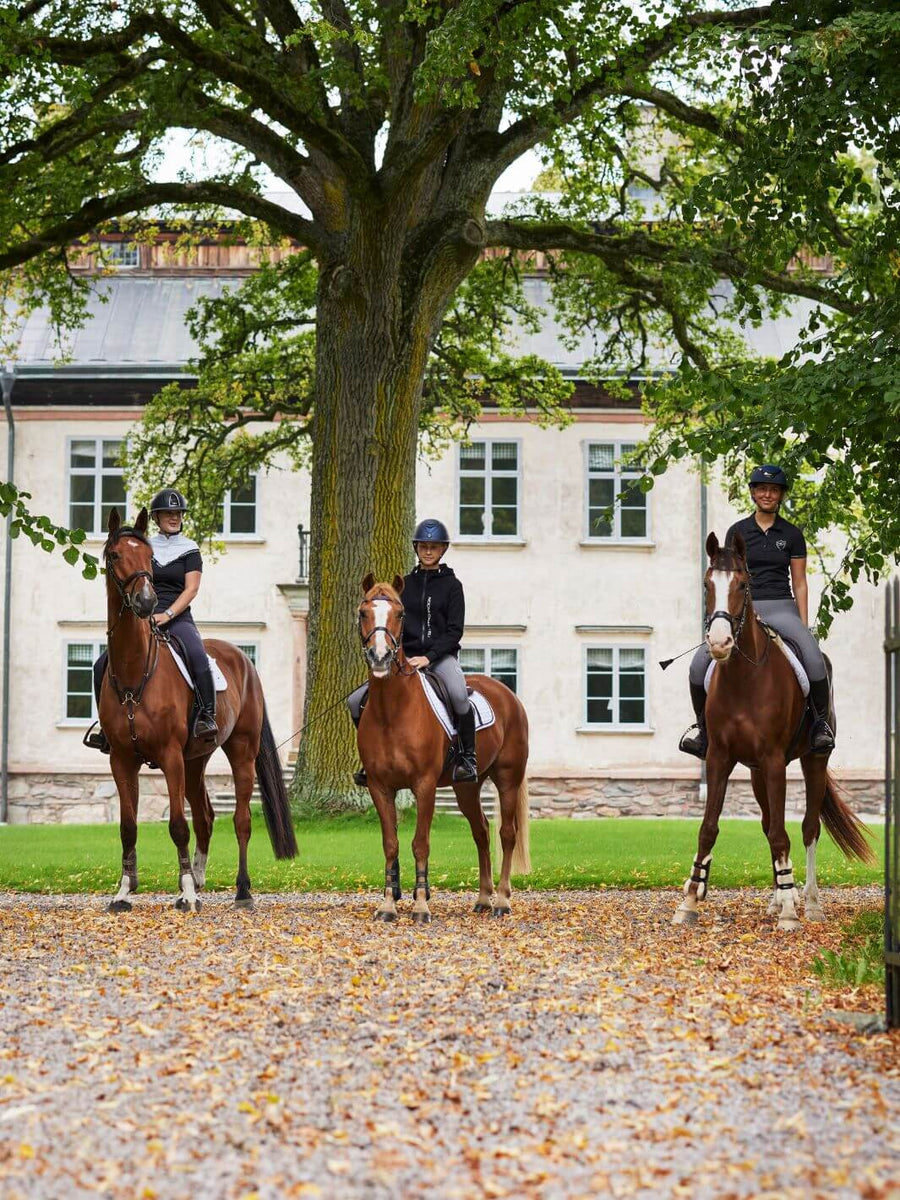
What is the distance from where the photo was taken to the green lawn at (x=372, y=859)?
14703mm

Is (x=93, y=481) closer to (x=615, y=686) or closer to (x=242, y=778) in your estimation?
(x=615, y=686)

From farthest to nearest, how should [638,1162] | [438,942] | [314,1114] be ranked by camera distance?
[438,942]
[314,1114]
[638,1162]

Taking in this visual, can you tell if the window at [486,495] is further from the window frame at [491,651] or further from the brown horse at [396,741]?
the brown horse at [396,741]

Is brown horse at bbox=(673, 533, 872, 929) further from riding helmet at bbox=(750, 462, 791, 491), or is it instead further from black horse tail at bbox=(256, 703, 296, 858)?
black horse tail at bbox=(256, 703, 296, 858)

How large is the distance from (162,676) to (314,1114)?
644 centimetres

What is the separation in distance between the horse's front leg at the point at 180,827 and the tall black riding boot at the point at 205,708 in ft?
0.83

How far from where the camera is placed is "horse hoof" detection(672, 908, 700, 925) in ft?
36.4

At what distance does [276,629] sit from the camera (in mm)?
32625

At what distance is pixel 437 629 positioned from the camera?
11.6 metres

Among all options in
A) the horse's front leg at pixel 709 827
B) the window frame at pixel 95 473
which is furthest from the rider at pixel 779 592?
the window frame at pixel 95 473

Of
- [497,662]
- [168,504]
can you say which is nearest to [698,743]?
[168,504]

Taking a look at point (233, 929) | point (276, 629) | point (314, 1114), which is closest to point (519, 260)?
point (276, 629)

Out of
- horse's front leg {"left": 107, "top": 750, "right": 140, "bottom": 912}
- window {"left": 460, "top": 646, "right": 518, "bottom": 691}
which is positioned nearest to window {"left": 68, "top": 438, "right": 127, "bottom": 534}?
window {"left": 460, "top": 646, "right": 518, "bottom": 691}

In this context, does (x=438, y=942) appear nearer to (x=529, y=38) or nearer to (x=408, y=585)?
(x=408, y=585)
